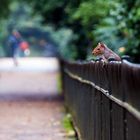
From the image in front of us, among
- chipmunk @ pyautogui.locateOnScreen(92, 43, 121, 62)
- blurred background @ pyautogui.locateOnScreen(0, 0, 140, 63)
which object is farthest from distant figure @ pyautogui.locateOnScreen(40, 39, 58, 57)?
chipmunk @ pyautogui.locateOnScreen(92, 43, 121, 62)

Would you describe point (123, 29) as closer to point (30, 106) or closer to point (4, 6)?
point (30, 106)

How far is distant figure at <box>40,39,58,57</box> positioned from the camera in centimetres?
5999

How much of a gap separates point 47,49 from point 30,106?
43.7 metres

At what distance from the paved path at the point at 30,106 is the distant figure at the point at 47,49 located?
2108 cm

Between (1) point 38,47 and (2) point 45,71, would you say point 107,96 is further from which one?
(1) point 38,47

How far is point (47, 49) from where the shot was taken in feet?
210

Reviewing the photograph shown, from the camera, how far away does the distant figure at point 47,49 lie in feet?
197

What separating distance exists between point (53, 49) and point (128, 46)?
45345 millimetres

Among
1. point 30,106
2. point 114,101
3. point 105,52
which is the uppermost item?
point 105,52

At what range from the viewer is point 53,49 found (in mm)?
59656

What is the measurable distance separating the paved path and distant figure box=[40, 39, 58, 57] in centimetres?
2108

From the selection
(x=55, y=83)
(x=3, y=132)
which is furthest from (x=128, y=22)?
(x=55, y=83)

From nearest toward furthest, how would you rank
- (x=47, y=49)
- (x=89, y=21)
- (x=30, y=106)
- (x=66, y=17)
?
1. (x=89, y=21)
2. (x=30, y=106)
3. (x=66, y=17)
4. (x=47, y=49)

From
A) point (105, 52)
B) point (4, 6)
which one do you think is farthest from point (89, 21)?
point (105, 52)
